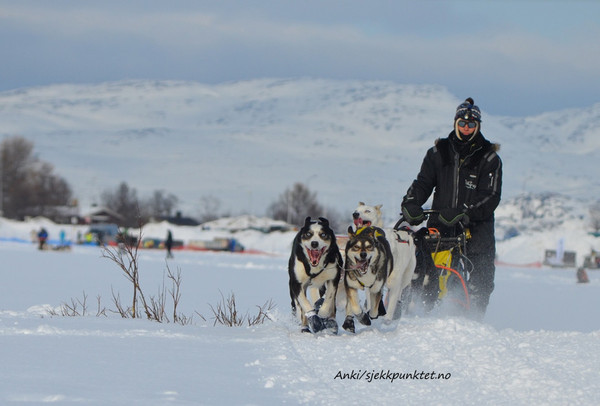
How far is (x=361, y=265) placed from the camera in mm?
6773

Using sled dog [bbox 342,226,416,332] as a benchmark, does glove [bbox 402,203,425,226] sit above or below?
above

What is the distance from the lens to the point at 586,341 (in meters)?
6.92

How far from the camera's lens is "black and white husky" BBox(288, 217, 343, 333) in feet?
22.2

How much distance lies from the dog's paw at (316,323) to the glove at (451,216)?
158cm

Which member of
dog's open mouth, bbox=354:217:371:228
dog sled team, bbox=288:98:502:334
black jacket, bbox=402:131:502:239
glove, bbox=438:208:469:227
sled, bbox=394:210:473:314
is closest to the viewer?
dog sled team, bbox=288:98:502:334

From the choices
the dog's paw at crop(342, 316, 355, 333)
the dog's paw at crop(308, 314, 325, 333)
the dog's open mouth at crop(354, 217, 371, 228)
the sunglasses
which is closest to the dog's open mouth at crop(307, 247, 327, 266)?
the dog's paw at crop(308, 314, 325, 333)

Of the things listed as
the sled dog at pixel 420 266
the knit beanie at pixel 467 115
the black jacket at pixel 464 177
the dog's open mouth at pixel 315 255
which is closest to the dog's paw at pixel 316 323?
the dog's open mouth at pixel 315 255

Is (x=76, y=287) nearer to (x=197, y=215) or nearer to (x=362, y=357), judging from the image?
(x=362, y=357)

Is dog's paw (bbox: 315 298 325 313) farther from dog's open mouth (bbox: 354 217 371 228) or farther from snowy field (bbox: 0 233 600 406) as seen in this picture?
dog's open mouth (bbox: 354 217 371 228)

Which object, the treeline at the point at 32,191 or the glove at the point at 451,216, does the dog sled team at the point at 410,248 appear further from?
the treeline at the point at 32,191

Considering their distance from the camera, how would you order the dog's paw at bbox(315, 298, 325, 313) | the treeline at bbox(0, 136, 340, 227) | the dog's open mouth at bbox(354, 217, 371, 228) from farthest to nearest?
the treeline at bbox(0, 136, 340, 227) → the dog's open mouth at bbox(354, 217, 371, 228) → the dog's paw at bbox(315, 298, 325, 313)

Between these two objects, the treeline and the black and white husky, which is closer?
the black and white husky

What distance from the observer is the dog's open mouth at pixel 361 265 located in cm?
678

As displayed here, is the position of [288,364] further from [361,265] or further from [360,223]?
[360,223]
